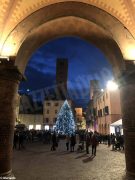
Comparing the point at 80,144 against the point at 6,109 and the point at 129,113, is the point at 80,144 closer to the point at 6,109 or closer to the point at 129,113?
the point at 129,113

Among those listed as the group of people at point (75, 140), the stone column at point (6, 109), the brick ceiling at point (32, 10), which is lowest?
the group of people at point (75, 140)

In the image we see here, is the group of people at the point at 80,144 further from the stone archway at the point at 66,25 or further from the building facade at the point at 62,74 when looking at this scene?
the building facade at the point at 62,74

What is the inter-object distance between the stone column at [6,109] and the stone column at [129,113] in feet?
13.4

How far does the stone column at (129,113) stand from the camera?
24.6ft

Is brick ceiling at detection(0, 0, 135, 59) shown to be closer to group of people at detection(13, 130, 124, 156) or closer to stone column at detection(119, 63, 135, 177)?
stone column at detection(119, 63, 135, 177)

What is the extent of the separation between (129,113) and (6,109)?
14.5 feet

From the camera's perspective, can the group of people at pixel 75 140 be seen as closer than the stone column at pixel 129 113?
No

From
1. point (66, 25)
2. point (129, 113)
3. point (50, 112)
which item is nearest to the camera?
point (129, 113)

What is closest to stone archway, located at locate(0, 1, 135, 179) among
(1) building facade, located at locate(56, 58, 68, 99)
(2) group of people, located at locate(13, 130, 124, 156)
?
(2) group of people, located at locate(13, 130, 124, 156)

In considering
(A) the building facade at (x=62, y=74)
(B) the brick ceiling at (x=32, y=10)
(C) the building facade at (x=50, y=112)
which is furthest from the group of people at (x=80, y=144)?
(A) the building facade at (x=62, y=74)

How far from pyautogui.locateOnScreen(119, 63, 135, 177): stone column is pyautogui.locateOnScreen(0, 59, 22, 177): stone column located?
4.09 meters

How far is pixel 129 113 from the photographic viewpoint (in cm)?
774

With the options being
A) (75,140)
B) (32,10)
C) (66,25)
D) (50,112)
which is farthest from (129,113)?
(50,112)

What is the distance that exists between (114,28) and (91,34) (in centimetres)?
213
